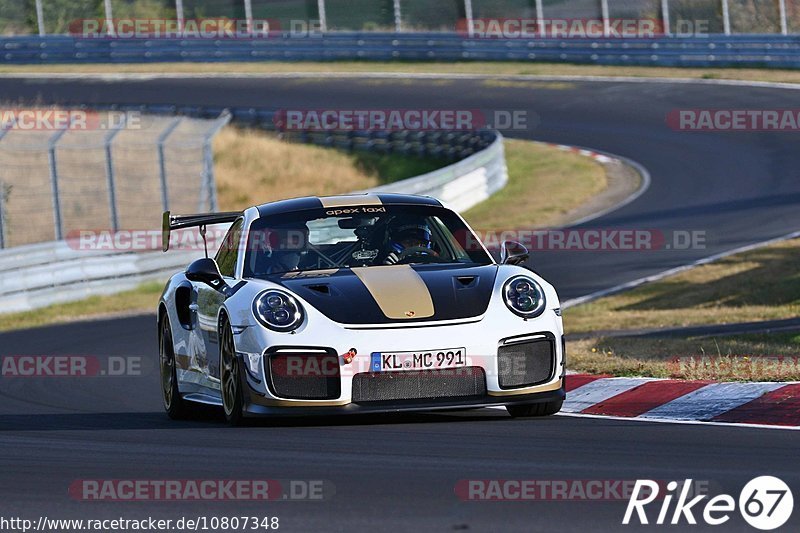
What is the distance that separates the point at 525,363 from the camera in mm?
7699

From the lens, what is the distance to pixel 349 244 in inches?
345

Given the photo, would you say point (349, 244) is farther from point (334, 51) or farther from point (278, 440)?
point (334, 51)

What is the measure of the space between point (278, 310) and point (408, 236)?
1.37 m

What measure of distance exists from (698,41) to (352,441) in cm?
2919

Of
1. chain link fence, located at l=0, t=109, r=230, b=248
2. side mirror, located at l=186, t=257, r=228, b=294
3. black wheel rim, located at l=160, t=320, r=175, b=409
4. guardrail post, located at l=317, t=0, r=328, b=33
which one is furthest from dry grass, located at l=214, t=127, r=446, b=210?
side mirror, located at l=186, t=257, r=228, b=294

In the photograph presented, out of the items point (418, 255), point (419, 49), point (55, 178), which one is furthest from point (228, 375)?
point (419, 49)

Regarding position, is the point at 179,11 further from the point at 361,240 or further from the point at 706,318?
the point at 361,240

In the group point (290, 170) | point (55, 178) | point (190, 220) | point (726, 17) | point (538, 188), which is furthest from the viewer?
point (726, 17)

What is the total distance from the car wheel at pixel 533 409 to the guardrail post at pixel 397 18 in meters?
32.5

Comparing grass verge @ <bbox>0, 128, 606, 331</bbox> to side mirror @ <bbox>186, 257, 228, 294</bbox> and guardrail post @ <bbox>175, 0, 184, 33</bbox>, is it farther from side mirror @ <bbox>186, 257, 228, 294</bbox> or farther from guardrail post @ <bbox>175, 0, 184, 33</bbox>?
side mirror @ <bbox>186, 257, 228, 294</bbox>

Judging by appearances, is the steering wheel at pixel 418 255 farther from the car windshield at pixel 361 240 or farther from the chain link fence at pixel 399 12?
the chain link fence at pixel 399 12

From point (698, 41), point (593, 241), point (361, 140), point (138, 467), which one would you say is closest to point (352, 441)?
point (138, 467)

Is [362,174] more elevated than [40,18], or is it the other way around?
[40,18]

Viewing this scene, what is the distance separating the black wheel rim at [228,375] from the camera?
7.85 m
